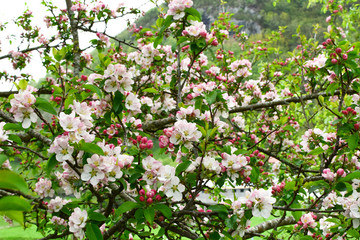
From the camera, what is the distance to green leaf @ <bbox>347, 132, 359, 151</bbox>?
4.68 feet

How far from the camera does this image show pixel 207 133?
1142mm

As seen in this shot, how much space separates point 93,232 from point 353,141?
1360 mm

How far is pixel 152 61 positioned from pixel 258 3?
188 feet

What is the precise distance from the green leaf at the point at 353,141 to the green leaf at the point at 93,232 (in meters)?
1.31

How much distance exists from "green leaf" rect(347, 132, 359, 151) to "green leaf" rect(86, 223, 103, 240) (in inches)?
51.4

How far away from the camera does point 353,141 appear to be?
1437mm

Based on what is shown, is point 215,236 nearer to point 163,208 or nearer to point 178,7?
point 163,208

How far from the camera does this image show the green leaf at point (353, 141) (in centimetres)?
143

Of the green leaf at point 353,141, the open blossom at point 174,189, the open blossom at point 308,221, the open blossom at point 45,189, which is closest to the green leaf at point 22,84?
the open blossom at point 174,189

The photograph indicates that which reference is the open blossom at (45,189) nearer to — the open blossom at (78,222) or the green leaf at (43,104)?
the open blossom at (78,222)

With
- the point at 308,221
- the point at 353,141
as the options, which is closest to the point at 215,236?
the point at 353,141

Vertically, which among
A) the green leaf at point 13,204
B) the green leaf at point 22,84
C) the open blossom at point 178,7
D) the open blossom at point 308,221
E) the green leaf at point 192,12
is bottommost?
the green leaf at point 13,204

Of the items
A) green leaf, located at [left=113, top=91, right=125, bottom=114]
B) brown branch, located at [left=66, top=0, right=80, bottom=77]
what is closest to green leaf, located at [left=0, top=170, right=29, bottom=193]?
green leaf, located at [left=113, top=91, right=125, bottom=114]

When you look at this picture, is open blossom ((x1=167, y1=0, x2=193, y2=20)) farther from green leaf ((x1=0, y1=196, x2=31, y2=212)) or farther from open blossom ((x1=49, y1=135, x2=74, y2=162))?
green leaf ((x1=0, y1=196, x2=31, y2=212))
